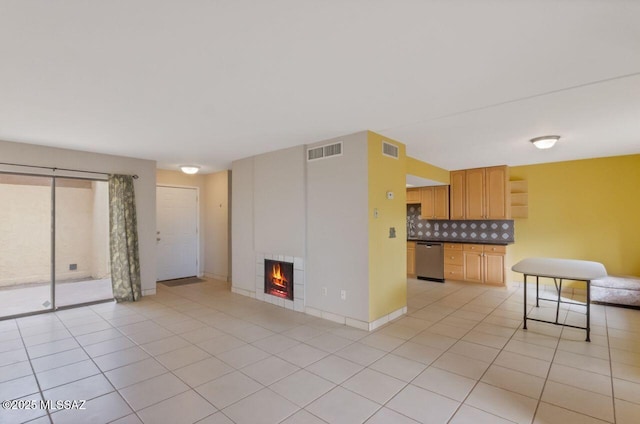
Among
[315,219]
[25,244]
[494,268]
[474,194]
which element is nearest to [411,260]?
[494,268]

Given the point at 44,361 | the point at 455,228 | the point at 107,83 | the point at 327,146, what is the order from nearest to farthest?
the point at 107,83, the point at 44,361, the point at 327,146, the point at 455,228

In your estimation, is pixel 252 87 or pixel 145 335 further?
pixel 145 335

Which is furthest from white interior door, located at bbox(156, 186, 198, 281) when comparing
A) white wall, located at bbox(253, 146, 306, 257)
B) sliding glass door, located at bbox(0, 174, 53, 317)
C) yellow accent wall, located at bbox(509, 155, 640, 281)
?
yellow accent wall, located at bbox(509, 155, 640, 281)

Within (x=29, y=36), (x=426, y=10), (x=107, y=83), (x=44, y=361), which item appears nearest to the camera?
(x=426, y=10)

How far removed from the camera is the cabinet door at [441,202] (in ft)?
23.5

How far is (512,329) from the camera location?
13.0 feet

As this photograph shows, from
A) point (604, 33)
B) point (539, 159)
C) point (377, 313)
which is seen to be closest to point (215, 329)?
point (377, 313)

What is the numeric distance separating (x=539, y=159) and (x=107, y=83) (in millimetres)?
6911

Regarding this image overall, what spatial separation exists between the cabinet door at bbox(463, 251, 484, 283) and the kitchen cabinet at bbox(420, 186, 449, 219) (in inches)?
40.6

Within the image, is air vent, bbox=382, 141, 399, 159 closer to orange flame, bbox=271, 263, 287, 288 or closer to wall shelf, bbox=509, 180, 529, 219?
orange flame, bbox=271, 263, 287, 288

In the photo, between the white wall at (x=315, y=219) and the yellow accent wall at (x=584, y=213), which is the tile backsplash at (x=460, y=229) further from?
the white wall at (x=315, y=219)

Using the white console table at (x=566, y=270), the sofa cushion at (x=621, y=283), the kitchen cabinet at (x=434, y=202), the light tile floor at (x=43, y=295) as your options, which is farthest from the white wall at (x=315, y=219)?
the sofa cushion at (x=621, y=283)

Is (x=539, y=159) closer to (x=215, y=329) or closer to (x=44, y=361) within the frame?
(x=215, y=329)

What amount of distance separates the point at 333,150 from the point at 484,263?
4.45 metres
